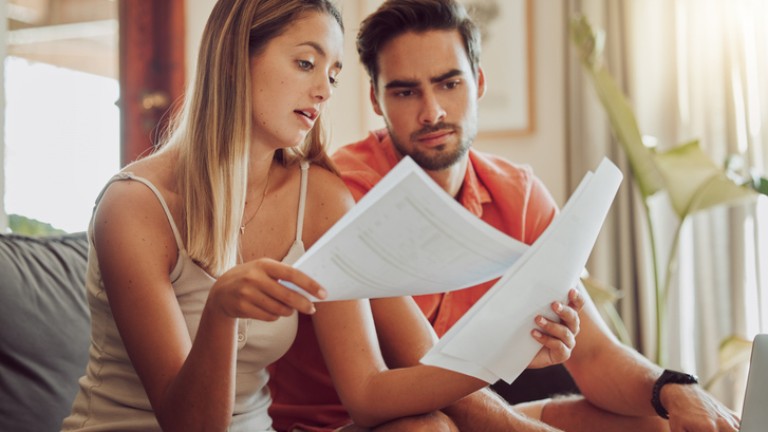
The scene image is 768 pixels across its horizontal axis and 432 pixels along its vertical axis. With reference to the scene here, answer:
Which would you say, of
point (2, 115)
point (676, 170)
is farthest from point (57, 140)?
point (676, 170)

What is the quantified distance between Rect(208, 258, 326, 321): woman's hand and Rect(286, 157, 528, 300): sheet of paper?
0.04ft

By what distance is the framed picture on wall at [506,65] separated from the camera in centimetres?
348

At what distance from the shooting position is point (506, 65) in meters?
3.52

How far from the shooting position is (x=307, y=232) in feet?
4.58

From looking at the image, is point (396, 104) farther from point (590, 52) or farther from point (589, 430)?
point (590, 52)

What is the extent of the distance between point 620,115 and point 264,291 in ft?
6.57

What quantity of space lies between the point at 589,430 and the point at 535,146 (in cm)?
212

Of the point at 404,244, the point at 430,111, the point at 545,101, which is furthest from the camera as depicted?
the point at 545,101

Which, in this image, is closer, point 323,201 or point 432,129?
point 323,201

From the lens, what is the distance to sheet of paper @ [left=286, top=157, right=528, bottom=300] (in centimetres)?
76

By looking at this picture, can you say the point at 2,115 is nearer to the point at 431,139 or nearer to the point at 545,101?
the point at 431,139

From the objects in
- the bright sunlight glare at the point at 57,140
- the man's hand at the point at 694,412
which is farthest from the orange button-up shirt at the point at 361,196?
the bright sunlight glare at the point at 57,140

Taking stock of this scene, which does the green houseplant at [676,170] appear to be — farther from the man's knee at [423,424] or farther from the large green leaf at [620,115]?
the man's knee at [423,424]

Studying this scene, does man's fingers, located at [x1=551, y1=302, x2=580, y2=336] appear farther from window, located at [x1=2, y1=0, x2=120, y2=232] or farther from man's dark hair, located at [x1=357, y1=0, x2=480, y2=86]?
window, located at [x1=2, y1=0, x2=120, y2=232]
